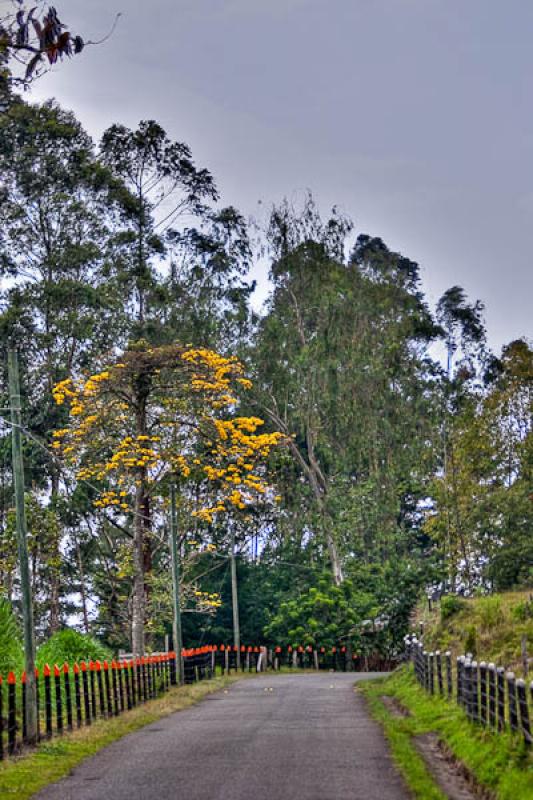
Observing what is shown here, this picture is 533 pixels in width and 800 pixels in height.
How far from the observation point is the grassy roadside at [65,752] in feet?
45.8

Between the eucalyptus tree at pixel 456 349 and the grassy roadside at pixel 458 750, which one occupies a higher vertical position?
the eucalyptus tree at pixel 456 349

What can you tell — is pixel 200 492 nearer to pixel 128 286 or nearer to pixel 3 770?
pixel 128 286

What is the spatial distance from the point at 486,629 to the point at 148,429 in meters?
16.1

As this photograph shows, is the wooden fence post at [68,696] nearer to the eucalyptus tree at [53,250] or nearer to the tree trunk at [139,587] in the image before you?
the tree trunk at [139,587]

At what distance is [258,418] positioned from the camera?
53125mm

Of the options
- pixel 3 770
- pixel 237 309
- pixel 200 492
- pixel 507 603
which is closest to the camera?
pixel 3 770

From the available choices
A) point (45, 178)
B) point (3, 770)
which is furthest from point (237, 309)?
point (3, 770)

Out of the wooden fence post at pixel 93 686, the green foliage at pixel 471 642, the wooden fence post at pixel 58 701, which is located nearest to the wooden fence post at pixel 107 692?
the wooden fence post at pixel 93 686

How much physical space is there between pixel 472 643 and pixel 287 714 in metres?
4.70

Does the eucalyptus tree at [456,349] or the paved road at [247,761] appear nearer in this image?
the paved road at [247,761]

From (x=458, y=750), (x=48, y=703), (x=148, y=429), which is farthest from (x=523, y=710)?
(x=148, y=429)

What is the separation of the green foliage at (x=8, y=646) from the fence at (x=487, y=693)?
7.41 metres

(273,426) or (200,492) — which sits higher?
(273,426)

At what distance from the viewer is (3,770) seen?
49.4 ft
